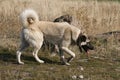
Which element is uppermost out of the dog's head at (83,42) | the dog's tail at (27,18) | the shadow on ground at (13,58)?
the dog's tail at (27,18)

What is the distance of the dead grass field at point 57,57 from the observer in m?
6.73

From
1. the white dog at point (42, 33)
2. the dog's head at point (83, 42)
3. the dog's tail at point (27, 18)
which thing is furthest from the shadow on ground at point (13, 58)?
the dog's tail at point (27, 18)

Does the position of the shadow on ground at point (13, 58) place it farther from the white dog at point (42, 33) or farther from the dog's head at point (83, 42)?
the dog's head at point (83, 42)

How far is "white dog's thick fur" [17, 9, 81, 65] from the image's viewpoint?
7492 mm

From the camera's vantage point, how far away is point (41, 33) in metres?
7.65

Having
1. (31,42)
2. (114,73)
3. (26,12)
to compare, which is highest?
(26,12)

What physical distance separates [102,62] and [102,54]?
31.4 inches

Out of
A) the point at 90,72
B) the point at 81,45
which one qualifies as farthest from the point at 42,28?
the point at 90,72

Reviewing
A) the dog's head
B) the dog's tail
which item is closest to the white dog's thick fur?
the dog's tail

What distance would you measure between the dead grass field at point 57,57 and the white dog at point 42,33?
343 mm

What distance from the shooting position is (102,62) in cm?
793

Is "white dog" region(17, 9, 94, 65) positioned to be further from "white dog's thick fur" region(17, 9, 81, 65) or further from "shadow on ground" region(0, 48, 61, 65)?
"shadow on ground" region(0, 48, 61, 65)

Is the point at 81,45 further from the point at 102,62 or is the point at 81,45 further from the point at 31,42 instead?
the point at 31,42

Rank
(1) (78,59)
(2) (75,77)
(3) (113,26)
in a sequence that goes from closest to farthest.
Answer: (2) (75,77)
(1) (78,59)
(3) (113,26)
